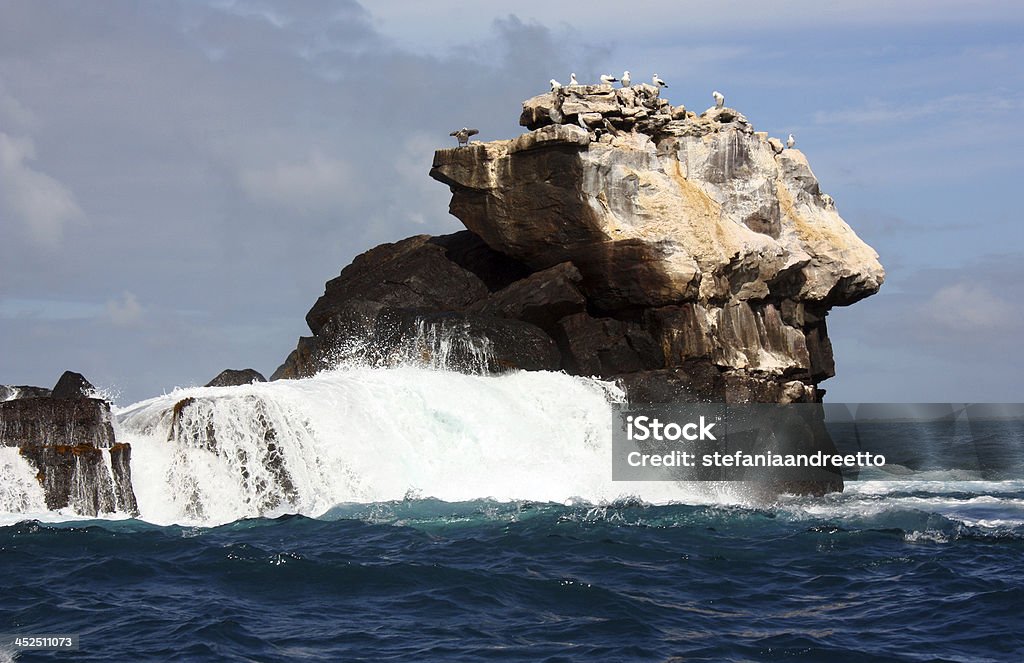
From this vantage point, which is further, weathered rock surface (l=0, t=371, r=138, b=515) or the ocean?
weathered rock surface (l=0, t=371, r=138, b=515)

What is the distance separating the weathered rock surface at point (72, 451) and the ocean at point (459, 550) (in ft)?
1.00

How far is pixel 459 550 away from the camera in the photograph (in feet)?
53.4

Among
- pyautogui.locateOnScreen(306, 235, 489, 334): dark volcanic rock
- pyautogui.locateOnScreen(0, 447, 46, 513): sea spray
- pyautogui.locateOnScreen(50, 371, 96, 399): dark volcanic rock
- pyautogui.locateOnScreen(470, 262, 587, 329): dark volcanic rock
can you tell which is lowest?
pyautogui.locateOnScreen(0, 447, 46, 513): sea spray

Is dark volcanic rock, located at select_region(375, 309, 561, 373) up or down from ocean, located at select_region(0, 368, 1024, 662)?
up

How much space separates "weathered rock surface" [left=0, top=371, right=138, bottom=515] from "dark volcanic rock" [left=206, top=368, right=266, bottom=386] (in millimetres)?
8044

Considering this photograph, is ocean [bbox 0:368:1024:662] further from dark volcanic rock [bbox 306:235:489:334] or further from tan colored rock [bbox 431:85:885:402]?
dark volcanic rock [bbox 306:235:489:334]

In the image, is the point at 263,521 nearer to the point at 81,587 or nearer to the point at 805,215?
the point at 81,587

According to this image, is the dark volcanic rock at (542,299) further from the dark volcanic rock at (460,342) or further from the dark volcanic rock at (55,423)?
the dark volcanic rock at (55,423)

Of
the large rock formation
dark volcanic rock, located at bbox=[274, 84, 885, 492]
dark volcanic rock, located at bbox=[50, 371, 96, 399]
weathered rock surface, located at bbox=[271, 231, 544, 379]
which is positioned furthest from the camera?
the large rock formation

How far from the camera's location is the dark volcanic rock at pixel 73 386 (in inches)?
907

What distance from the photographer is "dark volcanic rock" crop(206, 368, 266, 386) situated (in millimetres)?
27203

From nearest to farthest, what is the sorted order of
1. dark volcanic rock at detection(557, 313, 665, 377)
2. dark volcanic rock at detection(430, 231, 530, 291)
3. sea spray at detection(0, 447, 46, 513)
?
sea spray at detection(0, 447, 46, 513) → dark volcanic rock at detection(557, 313, 665, 377) → dark volcanic rock at detection(430, 231, 530, 291)

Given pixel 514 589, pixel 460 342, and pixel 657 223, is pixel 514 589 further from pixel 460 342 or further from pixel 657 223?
pixel 657 223

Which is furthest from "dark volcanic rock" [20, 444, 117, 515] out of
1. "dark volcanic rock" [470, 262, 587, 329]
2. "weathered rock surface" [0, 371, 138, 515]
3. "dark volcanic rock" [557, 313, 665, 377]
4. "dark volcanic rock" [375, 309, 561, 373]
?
"dark volcanic rock" [557, 313, 665, 377]
